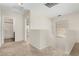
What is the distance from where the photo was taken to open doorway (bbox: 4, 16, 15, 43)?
155 centimetres

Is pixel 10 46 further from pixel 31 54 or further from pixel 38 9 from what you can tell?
pixel 38 9

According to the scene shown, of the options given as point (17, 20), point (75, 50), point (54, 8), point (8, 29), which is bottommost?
point (75, 50)

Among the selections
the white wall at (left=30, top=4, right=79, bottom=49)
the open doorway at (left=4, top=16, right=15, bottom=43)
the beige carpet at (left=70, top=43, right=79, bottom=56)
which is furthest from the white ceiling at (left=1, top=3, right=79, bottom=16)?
the beige carpet at (left=70, top=43, right=79, bottom=56)

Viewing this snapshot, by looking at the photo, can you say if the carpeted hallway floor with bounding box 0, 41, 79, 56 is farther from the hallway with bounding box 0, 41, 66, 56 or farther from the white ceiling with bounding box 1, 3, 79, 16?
the white ceiling with bounding box 1, 3, 79, 16

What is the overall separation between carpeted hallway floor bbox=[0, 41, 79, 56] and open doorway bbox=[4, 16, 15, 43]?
0.06 metres

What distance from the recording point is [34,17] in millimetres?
1569

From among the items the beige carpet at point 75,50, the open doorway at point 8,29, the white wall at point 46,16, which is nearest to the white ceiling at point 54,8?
the white wall at point 46,16

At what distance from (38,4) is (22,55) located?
0.69m

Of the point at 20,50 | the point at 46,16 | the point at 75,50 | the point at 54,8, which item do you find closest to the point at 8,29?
the point at 20,50

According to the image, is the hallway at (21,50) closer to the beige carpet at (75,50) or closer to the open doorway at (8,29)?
the open doorway at (8,29)

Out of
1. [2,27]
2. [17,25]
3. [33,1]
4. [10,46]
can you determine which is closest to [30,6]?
[33,1]

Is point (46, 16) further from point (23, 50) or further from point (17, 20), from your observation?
point (23, 50)

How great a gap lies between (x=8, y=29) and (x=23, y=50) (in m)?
0.33

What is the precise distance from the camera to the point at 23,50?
1.56 m
